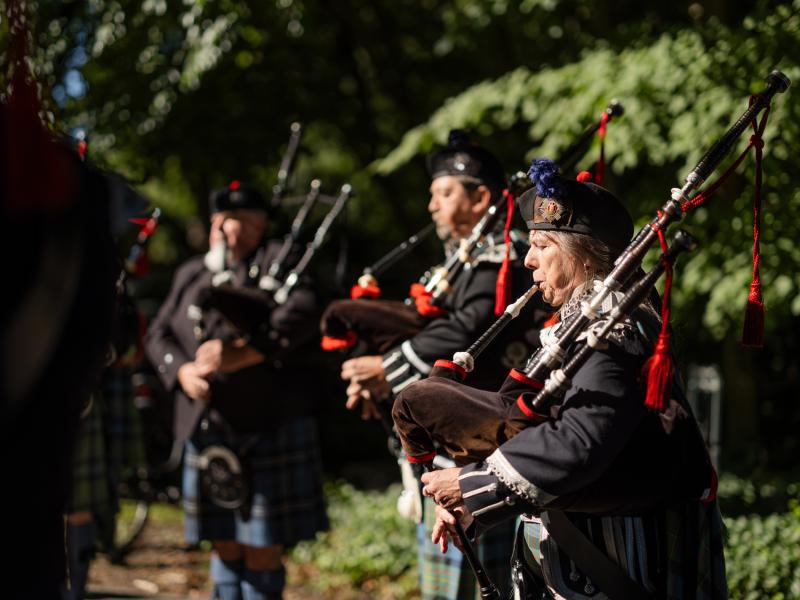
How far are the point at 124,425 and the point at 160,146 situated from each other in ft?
9.10

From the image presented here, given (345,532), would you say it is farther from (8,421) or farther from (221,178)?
(8,421)

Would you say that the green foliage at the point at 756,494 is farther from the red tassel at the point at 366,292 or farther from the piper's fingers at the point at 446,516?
the piper's fingers at the point at 446,516

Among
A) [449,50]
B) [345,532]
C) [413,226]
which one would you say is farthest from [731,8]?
[345,532]

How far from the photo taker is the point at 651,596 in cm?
216

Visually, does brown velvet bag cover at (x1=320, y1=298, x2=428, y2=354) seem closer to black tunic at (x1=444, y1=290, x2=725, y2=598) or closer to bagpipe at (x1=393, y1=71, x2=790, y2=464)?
bagpipe at (x1=393, y1=71, x2=790, y2=464)

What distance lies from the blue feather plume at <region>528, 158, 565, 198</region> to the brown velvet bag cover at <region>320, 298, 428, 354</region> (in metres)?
1.08

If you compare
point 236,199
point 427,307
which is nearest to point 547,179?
point 427,307

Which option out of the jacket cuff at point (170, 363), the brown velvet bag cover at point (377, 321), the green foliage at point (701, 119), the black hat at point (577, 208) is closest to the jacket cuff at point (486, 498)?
the black hat at point (577, 208)

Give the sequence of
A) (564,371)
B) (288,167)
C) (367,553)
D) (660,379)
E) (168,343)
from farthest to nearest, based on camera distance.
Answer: (367,553)
(288,167)
(168,343)
(564,371)
(660,379)

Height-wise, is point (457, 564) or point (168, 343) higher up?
point (168, 343)

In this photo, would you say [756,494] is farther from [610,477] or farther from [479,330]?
[610,477]

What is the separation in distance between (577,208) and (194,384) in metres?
2.20

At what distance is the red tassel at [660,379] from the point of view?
1.93 metres

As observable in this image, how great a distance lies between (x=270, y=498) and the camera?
4.00 metres
